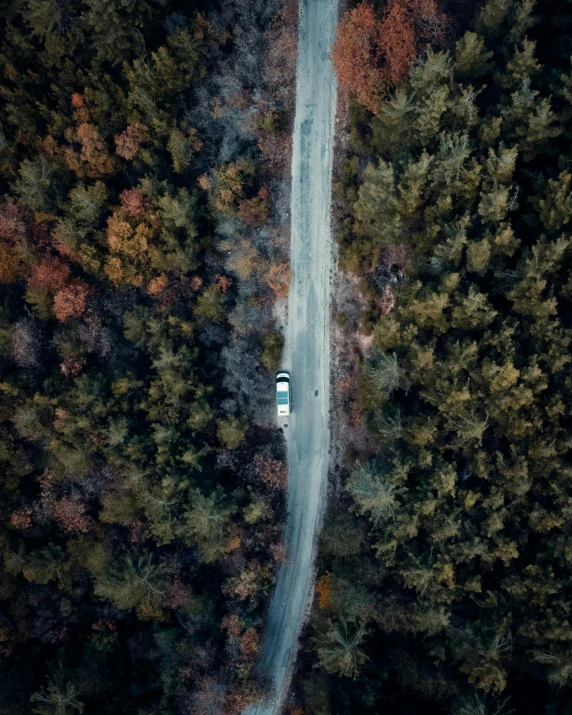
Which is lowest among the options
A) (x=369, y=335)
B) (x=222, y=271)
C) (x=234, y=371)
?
(x=234, y=371)

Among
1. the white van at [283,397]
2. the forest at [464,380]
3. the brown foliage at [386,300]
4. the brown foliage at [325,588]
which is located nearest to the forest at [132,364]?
the white van at [283,397]

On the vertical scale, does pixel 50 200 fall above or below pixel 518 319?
above

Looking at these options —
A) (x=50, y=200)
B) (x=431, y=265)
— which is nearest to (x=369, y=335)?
(x=431, y=265)

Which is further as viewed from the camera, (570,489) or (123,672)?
(123,672)

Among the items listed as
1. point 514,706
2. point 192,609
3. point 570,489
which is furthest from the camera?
point 192,609

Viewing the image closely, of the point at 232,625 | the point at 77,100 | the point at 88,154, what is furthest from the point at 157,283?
the point at 232,625

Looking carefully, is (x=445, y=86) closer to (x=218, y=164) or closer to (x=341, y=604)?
(x=218, y=164)

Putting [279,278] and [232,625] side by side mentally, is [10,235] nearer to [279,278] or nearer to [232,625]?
[279,278]

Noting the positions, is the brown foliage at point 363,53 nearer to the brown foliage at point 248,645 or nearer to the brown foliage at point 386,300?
the brown foliage at point 386,300
